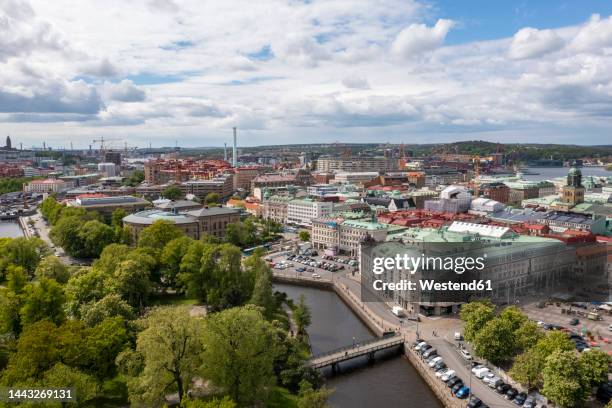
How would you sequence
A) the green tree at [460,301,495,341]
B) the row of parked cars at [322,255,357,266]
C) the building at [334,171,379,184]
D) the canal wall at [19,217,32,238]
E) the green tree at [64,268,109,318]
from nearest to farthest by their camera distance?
the green tree at [460,301,495,341] < the green tree at [64,268,109,318] < the row of parked cars at [322,255,357,266] < the canal wall at [19,217,32,238] < the building at [334,171,379,184]

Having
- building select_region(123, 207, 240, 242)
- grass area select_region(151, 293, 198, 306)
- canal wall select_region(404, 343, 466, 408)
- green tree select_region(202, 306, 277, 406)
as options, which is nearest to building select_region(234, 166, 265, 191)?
building select_region(123, 207, 240, 242)

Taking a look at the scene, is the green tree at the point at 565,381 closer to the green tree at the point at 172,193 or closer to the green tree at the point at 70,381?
the green tree at the point at 70,381

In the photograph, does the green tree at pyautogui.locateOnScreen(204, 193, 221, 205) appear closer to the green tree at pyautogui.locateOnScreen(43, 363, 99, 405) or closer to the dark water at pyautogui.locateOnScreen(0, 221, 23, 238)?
the dark water at pyautogui.locateOnScreen(0, 221, 23, 238)

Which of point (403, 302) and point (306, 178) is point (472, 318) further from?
point (306, 178)

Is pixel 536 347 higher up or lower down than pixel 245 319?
lower down

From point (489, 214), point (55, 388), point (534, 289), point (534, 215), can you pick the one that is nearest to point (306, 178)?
point (489, 214)

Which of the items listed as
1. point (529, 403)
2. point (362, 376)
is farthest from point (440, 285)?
point (529, 403)
